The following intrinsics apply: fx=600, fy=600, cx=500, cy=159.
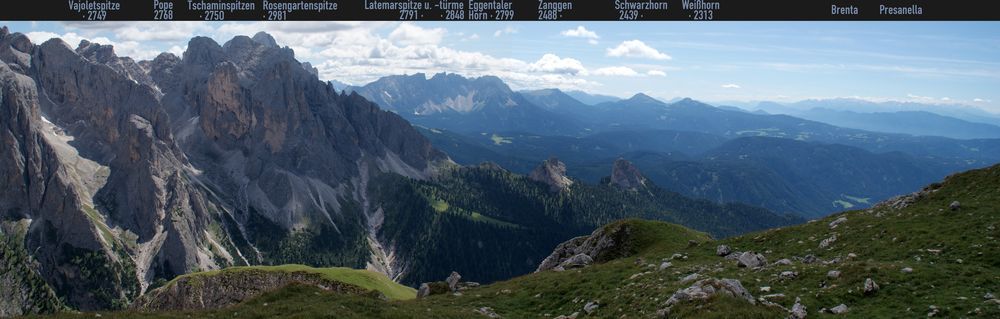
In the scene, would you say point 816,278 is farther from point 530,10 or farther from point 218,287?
point 218,287

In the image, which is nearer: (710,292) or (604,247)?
(710,292)

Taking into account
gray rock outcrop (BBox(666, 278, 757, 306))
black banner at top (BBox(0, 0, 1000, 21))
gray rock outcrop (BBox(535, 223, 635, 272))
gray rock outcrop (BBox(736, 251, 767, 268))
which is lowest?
gray rock outcrop (BBox(535, 223, 635, 272))

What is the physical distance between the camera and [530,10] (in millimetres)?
49344

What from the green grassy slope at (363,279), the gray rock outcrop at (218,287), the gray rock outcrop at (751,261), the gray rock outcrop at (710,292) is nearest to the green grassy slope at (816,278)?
the gray rock outcrop at (751,261)

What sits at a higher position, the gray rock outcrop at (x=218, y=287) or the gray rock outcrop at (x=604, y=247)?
the gray rock outcrop at (x=604, y=247)

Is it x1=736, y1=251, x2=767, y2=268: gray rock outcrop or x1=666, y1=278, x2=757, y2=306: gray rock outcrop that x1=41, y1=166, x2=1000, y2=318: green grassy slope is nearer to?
x1=736, y1=251, x2=767, y2=268: gray rock outcrop

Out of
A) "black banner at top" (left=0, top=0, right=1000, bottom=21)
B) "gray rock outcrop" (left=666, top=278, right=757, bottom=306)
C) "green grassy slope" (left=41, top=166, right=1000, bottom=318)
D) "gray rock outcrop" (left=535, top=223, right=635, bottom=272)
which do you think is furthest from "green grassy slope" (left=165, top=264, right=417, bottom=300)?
"gray rock outcrop" (left=666, top=278, right=757, bottom=306)

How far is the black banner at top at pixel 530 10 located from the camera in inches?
1842

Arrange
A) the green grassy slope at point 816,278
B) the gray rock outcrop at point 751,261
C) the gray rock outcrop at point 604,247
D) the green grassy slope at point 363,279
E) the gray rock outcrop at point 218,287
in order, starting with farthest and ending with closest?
the gray rock outcrop at point 218,287 < the green grassy slope at point 363,279 < the gray rock outcrop at point 604,247 < the gray rock outcrop at point 751,261 < the green grassy slope at point 816,278

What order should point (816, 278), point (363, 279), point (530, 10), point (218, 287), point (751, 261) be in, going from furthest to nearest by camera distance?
point (218, 287) < point (363, 279) < point (530, 10) < point (751, 261) < point (816, 278)

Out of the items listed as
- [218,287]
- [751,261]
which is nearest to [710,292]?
[751,261]

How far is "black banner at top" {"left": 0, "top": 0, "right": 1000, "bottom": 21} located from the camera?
153 feet

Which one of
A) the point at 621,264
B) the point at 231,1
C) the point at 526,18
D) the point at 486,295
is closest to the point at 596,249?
the point at 621,264

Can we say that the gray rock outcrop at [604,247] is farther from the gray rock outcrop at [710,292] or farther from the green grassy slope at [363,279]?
the gray rock outcrop at [710,292]
